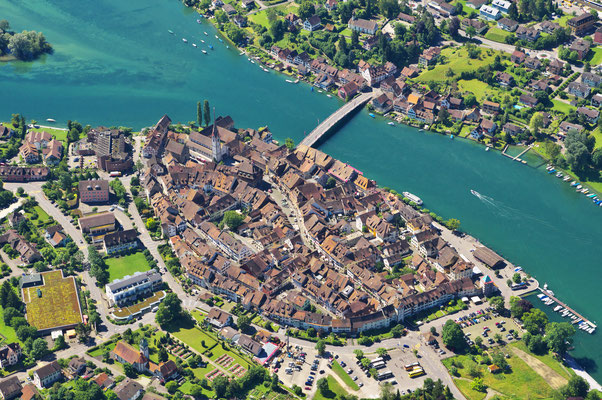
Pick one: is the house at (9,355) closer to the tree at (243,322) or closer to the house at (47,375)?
the house at (47,375)

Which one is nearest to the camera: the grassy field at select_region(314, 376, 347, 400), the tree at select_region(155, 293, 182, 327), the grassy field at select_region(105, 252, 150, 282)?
the grassy field at select_region(314, 376, 347, 400)

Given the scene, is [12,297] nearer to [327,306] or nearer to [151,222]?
[151,222]

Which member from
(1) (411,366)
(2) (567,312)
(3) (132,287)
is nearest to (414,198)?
(2) (567,312)

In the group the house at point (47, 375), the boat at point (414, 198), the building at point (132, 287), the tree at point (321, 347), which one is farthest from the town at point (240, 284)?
the boat at point (414, 198)

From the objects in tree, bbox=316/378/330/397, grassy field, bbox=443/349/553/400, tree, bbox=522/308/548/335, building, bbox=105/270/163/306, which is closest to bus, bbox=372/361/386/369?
tree, bbox=316/378/330/397

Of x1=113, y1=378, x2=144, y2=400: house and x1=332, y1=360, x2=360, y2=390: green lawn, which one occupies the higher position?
x1=332, y1=360, x2=360, y2=390: green lawn

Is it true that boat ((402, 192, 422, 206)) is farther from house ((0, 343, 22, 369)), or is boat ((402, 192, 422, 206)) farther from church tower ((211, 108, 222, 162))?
house ((0, 343, 22, 369))

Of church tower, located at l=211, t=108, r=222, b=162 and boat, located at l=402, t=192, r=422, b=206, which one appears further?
church tower, located at l=211, t=108, r=222, b=162

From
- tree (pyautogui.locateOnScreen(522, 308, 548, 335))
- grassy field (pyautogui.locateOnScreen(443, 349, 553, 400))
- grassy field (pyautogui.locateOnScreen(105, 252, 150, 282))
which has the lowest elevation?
grassy field (pyautogui.locateOnScreen(105, 252, 150, 282))

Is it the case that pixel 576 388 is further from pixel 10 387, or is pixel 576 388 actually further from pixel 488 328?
pixel 10 387
